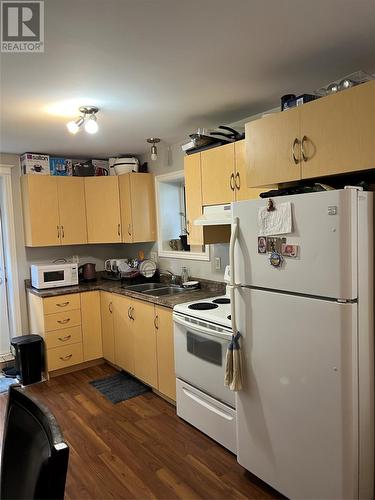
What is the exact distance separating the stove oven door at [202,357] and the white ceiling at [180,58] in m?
1.55

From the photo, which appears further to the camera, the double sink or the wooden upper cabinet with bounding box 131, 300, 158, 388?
the double sink

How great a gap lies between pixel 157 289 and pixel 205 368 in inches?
54.7

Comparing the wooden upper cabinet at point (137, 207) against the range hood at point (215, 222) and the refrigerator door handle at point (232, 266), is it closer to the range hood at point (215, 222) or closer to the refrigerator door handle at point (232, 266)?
the range hood at point (215, 222)

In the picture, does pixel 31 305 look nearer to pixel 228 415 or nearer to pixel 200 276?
pixel 200 276

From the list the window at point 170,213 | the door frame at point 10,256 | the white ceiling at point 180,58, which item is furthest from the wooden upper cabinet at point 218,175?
the door frame at point 10,256

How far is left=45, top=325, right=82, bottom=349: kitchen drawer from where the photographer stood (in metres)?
3.72

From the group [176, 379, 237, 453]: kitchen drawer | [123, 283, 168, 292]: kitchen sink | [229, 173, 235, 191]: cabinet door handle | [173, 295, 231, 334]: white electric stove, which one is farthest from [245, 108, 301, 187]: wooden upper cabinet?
[123, 283, 168, 292]: kitchen sink

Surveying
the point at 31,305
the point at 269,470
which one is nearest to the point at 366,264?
the point at 269,470

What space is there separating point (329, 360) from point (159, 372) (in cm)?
180

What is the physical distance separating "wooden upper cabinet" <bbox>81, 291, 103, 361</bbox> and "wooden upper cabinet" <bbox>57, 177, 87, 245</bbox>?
2.28 feet

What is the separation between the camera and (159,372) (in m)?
3.13

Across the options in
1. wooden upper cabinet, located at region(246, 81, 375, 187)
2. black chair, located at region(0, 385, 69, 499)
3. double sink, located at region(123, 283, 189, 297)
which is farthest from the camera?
double sink, located at region(123, 283, 189, 297)

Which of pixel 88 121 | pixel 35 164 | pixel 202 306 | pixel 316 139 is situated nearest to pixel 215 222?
pixel 202 306

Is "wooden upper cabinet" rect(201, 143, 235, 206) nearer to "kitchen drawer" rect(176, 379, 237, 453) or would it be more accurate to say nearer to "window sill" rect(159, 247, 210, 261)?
"window sill" rect(159, 247, 210, 261)
